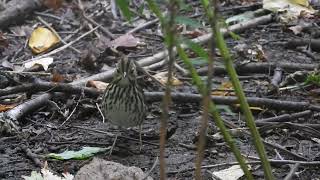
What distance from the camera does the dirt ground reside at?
408 cm

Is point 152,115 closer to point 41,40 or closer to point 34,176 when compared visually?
point 34,176

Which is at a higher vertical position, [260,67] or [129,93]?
[129,93]

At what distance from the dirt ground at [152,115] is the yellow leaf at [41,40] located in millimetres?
95

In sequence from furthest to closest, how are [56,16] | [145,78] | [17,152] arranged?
1. [56,16]
2. [145,78]
3. [17,152]

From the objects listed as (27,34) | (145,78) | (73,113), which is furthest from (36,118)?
(27,34)

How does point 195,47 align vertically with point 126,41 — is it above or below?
above

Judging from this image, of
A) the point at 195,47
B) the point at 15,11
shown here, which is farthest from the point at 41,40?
the point at 195,47

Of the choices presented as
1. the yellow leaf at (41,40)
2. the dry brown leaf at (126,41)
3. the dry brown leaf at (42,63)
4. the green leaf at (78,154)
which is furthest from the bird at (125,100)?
the yellow leaf at (41,40)

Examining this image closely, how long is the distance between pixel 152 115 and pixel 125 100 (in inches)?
21.8

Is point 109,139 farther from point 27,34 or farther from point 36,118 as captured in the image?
point 27,34

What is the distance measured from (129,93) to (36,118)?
0.81 metres

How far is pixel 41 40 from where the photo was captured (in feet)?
23.0

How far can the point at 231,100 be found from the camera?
4.68 meters

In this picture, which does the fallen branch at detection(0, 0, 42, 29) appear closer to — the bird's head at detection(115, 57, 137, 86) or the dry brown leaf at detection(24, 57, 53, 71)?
the dry brown leaf at detection(24, 57, 53, 71)
